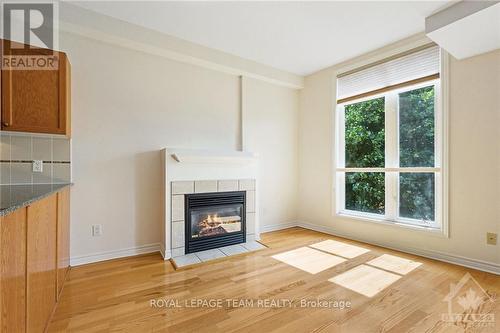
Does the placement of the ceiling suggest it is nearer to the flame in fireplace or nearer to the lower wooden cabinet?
the lower wooden cabinet

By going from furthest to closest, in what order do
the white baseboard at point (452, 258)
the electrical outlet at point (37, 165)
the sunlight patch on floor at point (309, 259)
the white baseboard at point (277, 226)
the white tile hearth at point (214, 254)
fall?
the white baseboard at point (277, 226)
the white tile hearth at point (214, 254)
the sunlight patch on floor at point (309, 259)
the white baseboard at point (452, 258)
the electrical outlet at point (37, 165)

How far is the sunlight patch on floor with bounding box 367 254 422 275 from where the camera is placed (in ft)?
8.13

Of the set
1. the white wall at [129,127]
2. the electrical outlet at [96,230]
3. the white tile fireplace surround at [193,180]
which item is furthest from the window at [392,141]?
the electrical outlet at [96,230]

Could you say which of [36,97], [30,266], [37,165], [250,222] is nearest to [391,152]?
[250,222]

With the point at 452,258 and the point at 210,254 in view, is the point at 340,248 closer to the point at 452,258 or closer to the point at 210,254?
the point at 452,258

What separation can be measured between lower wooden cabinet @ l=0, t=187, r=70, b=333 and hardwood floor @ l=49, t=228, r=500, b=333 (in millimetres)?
289

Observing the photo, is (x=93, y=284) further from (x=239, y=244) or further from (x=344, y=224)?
(x=344, y=224)

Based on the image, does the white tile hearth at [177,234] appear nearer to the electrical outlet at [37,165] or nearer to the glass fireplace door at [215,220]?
the glass fireplace door at [215,220]

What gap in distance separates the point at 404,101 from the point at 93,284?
405 centimetres

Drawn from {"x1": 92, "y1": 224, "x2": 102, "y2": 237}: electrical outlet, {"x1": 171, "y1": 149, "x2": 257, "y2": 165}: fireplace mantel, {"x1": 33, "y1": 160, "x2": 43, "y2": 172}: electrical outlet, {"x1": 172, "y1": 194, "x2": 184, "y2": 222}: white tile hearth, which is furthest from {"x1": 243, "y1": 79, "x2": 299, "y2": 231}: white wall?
{"x1": 33, "y1": 160, "x2": 43, "y2": 172}: electrical outlet

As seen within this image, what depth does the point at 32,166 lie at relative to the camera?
7.47ft

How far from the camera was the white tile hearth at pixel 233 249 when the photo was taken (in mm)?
2932

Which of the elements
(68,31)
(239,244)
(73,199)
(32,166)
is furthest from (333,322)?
(68,31)

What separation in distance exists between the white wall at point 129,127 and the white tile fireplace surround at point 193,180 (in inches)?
12.1
